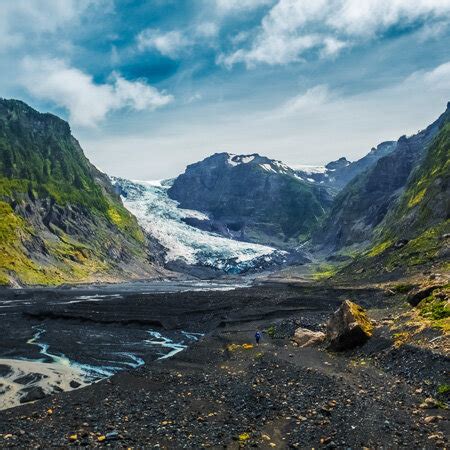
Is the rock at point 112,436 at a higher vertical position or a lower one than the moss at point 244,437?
higher

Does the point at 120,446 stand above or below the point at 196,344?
above

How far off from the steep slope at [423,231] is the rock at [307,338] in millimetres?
40010

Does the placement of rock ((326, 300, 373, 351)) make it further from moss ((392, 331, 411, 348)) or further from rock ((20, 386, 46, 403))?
rock ((20, 386, 46, 403))

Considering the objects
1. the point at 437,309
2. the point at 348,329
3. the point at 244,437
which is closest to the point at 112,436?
the point at 244,437

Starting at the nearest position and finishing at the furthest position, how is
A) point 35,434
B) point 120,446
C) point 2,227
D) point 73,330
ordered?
point 120,446
point 35,434
point 73,330
point 2,227

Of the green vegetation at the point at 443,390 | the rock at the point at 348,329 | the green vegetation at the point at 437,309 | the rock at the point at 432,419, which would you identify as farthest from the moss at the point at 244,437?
the rock at the point at 348,329

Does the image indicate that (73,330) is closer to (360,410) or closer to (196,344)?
(196,344)

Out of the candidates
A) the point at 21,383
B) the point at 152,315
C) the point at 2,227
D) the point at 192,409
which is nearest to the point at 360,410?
the point at 192,409

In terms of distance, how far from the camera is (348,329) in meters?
40.8

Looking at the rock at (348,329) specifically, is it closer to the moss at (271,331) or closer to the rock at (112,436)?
the moss at (271,331)

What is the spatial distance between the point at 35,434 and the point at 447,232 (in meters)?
109

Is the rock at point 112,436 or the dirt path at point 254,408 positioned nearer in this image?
the dirt path at point 254,408

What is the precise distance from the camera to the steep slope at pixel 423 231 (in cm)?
9934

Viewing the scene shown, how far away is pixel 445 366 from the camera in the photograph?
27.6 metres
